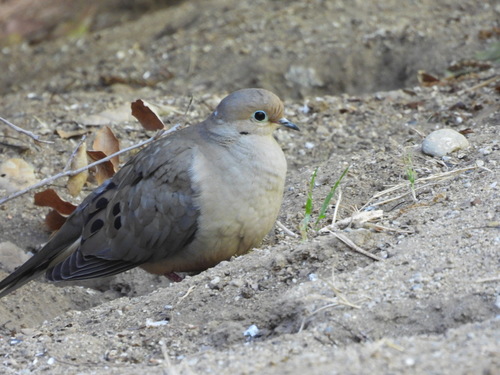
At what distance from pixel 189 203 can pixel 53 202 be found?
1234 millimetres

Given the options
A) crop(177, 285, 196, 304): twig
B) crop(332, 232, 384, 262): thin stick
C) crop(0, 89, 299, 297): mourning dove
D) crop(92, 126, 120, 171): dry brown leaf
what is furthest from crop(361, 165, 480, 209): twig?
crop(92, 126, 120, 171): dry brown leaf

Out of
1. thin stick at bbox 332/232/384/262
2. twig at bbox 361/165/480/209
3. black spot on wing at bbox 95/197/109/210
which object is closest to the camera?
thin stick at bbox 332/232/384/262

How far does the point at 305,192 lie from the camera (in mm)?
5023

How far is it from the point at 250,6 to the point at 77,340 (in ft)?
18.9

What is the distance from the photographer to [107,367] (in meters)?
3.37

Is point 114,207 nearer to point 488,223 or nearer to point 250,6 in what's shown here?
point 488,223

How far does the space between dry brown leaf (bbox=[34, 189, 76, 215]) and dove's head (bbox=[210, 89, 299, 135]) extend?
1250mm

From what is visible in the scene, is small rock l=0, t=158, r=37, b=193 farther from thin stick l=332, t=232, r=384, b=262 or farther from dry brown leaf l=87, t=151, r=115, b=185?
thin stick l=332, t=232, r=384, b=262

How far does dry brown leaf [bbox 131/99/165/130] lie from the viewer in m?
5.34

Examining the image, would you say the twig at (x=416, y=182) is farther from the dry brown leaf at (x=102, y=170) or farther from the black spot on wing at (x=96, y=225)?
the dry brown leaf at (x=102, y=170)

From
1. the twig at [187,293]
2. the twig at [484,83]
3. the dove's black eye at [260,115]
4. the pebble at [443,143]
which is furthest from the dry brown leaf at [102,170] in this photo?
the twig at [484,83]

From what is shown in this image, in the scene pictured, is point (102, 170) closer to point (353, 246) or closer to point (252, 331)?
point (353, 246)

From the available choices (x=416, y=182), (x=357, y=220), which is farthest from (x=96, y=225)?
(x=416, y=182)

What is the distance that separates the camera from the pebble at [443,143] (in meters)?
4.88
